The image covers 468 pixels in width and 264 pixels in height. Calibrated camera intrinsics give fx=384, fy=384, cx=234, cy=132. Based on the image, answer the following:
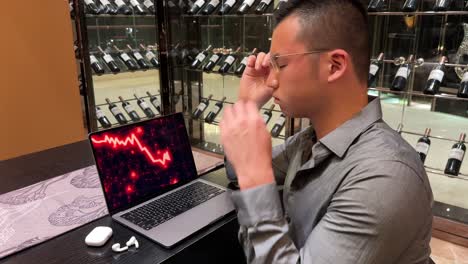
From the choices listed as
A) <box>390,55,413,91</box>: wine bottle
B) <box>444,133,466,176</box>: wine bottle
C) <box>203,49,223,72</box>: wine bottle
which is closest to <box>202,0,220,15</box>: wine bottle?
<box>203,49,223,72</box>: wine bottle

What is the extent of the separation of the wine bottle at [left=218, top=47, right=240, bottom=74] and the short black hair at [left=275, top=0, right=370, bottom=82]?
2.19 metres

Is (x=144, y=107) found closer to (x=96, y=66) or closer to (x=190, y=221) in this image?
(x=96, y=66)

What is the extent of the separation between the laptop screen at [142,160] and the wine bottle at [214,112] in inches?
85.4

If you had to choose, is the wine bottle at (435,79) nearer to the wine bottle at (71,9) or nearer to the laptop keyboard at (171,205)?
the laptop keyboard at (171,205)

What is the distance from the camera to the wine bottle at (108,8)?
Answer: 2987 mm

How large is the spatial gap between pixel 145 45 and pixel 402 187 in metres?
2.94

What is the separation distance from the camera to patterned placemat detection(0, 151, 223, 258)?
951mm

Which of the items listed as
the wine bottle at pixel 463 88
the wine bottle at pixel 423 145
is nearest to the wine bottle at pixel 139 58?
the wine bottle at pixel 423 145

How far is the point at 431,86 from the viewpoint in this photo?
2152 millimetres

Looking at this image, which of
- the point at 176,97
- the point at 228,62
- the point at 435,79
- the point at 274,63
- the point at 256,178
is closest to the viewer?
the point at 256,178

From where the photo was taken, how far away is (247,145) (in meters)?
0.89

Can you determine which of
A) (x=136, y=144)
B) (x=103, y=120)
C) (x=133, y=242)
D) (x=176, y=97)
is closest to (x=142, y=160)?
(x=136, y=144)

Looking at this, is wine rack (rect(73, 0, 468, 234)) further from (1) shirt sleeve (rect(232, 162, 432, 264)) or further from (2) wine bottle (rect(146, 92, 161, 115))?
(1) shirt sleeve (rect(232, 162, 432, 264))

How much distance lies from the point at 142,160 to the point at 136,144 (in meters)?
0.05
